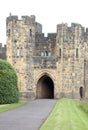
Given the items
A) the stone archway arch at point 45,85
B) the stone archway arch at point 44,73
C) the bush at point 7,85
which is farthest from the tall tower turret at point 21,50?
the bush at point 7,85

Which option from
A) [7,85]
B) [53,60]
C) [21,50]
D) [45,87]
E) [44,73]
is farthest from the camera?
[45,87]

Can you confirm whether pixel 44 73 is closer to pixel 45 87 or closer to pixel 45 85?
pixel 45 85

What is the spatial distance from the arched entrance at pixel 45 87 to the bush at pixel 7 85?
14013 millimetres

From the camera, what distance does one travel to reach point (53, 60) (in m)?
61.2

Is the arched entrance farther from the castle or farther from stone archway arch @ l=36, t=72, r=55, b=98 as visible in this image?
the castle

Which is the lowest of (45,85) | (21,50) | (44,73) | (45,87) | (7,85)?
(7,85)

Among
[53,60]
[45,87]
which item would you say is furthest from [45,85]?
[53,60]

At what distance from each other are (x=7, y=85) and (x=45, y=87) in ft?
59.4

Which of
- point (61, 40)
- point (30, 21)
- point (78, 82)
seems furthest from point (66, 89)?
point (30, 21)

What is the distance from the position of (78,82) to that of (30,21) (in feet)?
37.6

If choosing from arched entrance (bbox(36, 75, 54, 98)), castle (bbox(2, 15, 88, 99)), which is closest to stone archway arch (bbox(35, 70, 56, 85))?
castle (bbox(2, 15, 88, 99))

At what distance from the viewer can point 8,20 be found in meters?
61.0

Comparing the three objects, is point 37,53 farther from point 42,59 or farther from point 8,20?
point 8,20

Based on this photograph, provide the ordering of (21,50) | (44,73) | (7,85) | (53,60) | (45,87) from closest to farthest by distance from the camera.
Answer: (7,85) < (21,50) < (53,60) < (44,73) < (45,87)
